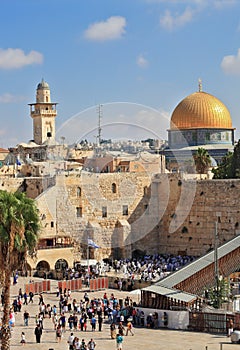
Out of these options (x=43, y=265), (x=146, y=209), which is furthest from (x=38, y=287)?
(x=146, y=209)

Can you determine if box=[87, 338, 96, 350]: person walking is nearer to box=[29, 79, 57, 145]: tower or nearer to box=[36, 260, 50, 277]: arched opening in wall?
box=[36, 260, 50, 277]: arched opening in wall

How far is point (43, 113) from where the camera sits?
7562cm

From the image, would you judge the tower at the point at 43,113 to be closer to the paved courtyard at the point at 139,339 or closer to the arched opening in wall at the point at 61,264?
the arched opening in wall at the point at 61,264

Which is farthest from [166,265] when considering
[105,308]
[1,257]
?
[1,257]

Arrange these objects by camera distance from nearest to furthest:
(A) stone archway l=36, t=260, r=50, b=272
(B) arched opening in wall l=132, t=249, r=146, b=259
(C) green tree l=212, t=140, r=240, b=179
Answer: (A) stone archway l=36, t=260, r=50, b=272
(B) arched opening in wall l=132, t=249, r=146, b=259
(C) green tree l=212, t=140, r=240, b=179

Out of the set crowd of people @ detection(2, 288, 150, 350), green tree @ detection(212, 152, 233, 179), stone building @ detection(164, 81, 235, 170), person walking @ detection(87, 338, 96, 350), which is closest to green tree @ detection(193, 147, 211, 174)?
green tree @ detection(212, 152, 233, 179)

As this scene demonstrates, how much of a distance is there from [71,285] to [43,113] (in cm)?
4379

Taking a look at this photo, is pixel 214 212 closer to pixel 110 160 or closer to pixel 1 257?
pixel 110 160

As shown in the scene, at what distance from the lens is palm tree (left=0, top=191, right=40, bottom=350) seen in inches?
797

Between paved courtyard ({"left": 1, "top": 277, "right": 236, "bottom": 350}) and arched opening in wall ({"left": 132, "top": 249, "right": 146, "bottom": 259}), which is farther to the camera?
arched opening in wall ({"left": 132, "top": 249, "right": 146, "bottom": 259})

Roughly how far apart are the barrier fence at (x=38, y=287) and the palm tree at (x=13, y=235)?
1165 centimetres

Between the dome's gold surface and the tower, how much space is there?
572 inches

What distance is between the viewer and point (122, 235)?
4312 cm

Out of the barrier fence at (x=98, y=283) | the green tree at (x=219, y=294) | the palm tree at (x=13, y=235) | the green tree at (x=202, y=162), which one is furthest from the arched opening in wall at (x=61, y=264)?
the palm tree at (x=13, y=235)
